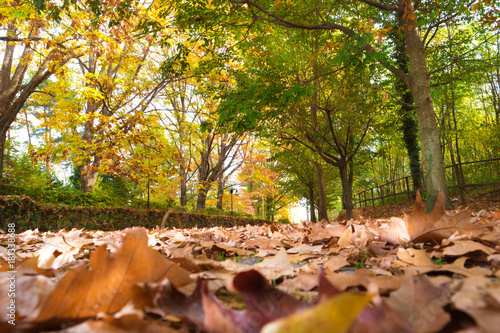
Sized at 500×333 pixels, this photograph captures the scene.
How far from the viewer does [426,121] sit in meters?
6.15

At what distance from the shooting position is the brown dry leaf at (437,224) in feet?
4.07

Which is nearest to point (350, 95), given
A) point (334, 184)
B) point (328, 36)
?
point (328, 36)

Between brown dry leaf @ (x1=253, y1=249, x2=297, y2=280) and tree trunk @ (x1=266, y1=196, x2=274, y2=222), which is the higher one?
brown dry leaf @ (x1=253, y1=249, x2=297, y2=280)

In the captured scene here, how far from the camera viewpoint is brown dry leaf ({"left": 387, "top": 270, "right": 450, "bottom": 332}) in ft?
1.47

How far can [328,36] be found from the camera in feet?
27.3

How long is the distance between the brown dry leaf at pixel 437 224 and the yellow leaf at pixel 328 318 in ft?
3.78

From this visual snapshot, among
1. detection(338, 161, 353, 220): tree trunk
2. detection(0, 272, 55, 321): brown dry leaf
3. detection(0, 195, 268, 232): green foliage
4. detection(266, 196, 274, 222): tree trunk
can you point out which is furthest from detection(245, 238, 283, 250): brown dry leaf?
detection(266, 196, 274, 222): tree trunk

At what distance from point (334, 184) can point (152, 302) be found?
991 inches

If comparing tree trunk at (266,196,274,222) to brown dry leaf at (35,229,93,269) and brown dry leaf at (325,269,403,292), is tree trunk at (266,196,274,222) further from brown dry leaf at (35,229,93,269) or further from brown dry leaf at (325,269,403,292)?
brown dry leaf at (325,269,403,292)

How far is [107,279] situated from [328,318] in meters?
0.48

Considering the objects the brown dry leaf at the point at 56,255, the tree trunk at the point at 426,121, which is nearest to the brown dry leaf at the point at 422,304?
the brown dry leaf at the point at 56,255

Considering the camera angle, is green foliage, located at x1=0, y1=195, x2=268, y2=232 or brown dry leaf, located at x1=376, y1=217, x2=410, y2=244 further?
green foliage, located at x1=0, y1=195, x2=268, y2=232

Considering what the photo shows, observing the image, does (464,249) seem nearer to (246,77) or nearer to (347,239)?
(347,239)

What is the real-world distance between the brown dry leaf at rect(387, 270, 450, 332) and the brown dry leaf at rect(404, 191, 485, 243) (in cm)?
78
